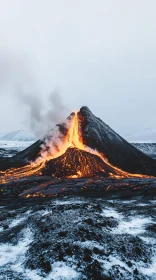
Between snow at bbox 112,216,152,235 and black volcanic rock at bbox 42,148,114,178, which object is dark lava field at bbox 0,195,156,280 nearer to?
snow at bbox 112,216,152,235

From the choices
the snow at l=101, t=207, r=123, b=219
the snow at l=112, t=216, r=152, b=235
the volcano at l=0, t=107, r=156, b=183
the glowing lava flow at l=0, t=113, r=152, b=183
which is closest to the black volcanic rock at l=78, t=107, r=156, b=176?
the volcano at l=0, t=107, r=156, b=183

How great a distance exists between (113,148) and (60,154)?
23.3 ft

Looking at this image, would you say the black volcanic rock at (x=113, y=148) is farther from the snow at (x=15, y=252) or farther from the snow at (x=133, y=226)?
the snow at (x=15, y=252)

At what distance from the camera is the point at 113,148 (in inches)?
1206

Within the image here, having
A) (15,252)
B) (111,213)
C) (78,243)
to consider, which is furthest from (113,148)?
(15,252)

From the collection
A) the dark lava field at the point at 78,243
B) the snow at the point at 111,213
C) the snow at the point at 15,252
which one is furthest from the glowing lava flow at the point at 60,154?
the snow at the point at 15,252

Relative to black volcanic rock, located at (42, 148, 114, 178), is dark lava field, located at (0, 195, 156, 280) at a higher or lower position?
lower

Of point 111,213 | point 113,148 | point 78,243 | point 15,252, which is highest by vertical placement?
point 113,148

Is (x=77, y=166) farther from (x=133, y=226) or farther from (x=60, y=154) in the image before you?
(x=133, y=226)

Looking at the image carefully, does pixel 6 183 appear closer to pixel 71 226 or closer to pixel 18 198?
pixel 18 198

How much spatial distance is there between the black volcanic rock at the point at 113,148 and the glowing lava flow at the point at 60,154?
75cm

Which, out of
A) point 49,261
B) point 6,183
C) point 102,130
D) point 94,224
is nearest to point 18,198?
point 6,183

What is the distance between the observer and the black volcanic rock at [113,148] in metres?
28.8

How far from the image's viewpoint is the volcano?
25.3m
